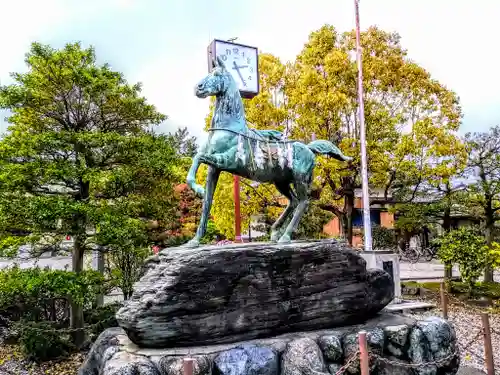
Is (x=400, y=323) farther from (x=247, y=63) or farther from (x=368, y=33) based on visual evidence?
(x=368, y=33)

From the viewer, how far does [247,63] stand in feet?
27.0

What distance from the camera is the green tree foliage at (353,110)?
11.6m

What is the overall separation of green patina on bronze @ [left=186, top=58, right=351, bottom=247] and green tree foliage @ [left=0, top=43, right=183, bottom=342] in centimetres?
288

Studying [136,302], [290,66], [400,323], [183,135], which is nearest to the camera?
[136,302]

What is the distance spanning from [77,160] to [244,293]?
4.89 m

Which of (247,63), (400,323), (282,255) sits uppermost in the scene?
(247,63)

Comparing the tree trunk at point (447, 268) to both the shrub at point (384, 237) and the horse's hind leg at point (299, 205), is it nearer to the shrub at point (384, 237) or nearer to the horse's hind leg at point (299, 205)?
the shrub at point (384, 237)

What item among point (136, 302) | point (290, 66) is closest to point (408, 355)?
point (136, 302)

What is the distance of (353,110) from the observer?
12250 mm

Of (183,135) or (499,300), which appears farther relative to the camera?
(183,135)

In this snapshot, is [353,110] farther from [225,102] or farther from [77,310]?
[77,310]

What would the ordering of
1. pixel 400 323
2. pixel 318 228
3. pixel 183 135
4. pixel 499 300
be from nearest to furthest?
pixel 400 323 → pixel 499 300 → pixel 318 228 → pixel 183 135

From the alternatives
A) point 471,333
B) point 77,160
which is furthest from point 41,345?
point 471,333

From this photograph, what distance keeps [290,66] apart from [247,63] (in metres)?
4.90
